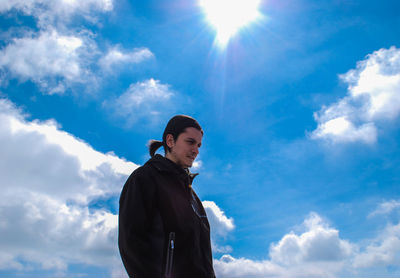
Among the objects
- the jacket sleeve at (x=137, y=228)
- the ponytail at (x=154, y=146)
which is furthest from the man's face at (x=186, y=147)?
the jacket sleeve at (x=137, y=228)

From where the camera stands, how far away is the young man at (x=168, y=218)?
4207mm

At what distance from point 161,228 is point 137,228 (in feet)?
1.27

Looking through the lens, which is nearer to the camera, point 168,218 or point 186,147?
point 168,218

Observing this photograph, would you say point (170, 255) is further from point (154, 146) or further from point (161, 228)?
point (154, 146)

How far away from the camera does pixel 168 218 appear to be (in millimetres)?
4719

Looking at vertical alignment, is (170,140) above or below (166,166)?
above

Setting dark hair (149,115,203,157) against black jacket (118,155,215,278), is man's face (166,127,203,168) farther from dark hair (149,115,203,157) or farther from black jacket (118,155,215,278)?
black jacket (118,155,215,278)

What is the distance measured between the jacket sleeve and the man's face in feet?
2.83

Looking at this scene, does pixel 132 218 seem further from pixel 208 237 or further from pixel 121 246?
pixel 208 237

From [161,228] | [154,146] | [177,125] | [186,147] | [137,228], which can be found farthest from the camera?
[154,146]

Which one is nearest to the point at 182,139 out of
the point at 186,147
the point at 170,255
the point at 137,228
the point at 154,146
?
the point at 186,147

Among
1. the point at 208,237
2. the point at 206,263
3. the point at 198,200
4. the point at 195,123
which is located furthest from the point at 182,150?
the point at 206,263

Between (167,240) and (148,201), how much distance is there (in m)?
0.60

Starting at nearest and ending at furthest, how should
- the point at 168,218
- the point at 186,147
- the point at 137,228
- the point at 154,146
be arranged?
the point at 137,228 → the point at 168,218 → the point at 186,147 → the point at 154,146
